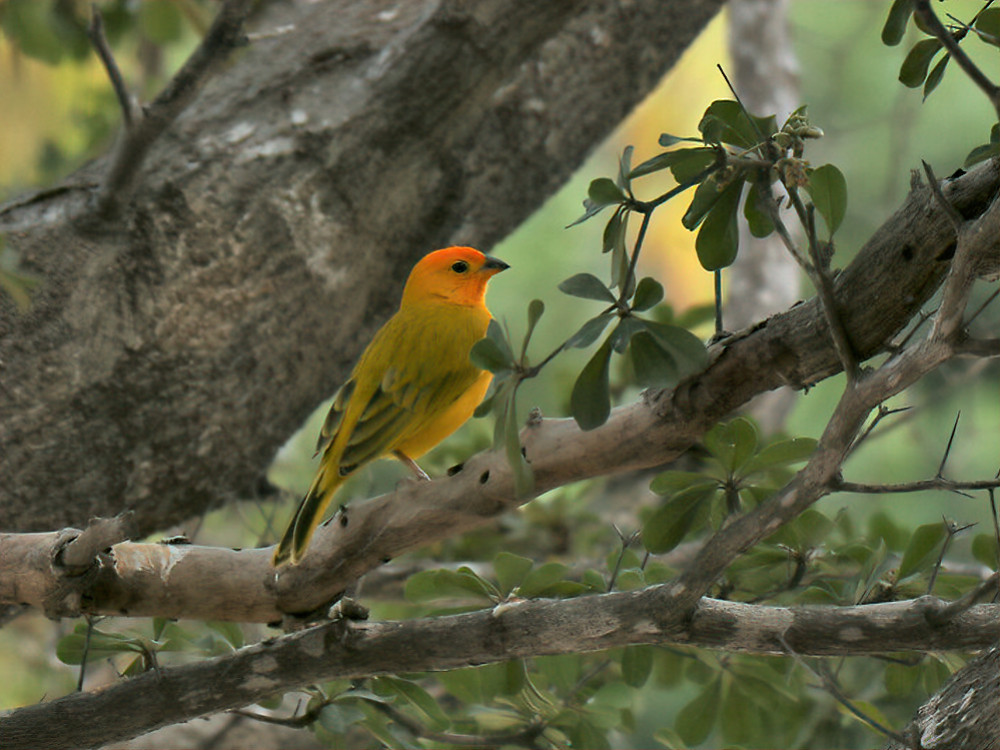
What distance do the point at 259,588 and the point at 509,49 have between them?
153cm

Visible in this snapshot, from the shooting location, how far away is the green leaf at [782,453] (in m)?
1.68

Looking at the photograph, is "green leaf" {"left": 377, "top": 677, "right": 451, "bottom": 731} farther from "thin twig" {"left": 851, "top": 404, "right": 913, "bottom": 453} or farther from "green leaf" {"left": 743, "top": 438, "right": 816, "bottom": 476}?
"thin twig" {"left": 851, "top": 404, "right": 913, "bottom": 453}

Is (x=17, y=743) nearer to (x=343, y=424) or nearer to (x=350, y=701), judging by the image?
(x=350, y=701)

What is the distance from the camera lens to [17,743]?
1.71 metres

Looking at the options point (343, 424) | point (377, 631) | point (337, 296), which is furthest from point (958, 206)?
point (337, 296)

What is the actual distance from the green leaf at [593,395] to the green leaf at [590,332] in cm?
3

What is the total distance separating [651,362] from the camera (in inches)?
54.6

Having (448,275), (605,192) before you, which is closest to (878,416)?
(605,192)

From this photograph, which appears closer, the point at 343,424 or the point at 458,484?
the point at 458,484

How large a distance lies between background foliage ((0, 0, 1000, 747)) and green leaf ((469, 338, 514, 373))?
0.18m

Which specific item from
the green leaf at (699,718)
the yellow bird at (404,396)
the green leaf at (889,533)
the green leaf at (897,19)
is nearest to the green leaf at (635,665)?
the green leaf at (699,718)

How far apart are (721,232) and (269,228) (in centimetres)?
143

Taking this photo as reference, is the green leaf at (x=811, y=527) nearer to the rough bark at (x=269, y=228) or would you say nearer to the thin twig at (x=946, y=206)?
the thin twig at (x=946, y=206)

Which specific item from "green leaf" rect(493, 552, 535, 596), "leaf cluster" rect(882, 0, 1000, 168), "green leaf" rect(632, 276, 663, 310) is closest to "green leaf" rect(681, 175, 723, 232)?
"green leaf" rect(632, 276, 663, 310)
